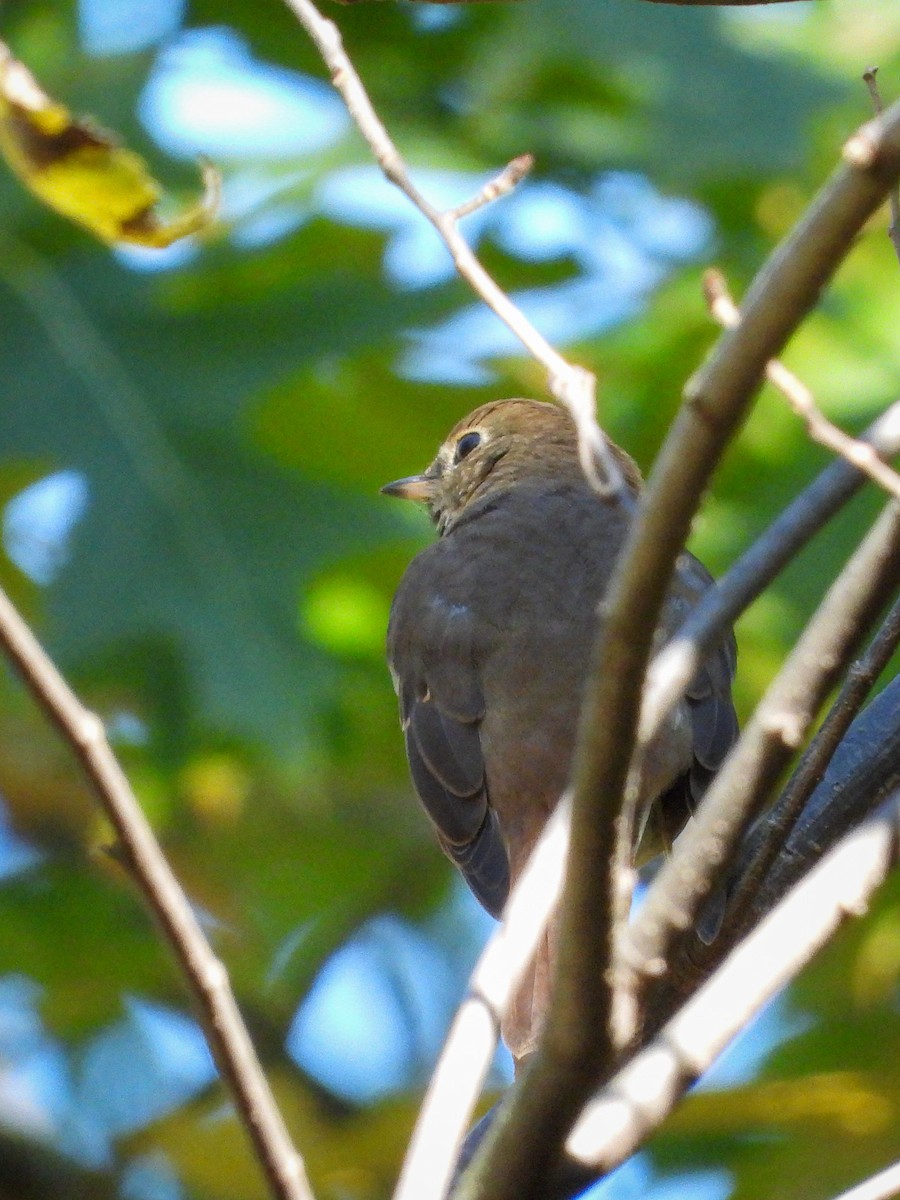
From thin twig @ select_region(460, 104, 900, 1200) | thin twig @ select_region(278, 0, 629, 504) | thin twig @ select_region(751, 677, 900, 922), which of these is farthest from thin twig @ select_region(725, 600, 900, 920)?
thin twig @ select_region(460, 104, 900, 1200)

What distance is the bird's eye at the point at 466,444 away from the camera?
20.4 feet

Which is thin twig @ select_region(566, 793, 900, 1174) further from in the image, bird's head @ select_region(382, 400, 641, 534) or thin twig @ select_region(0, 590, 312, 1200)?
bird's head @ select_region(382, 400, 641, 534)

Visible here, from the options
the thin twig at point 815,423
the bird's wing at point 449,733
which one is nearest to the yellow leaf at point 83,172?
the thin twig at point 815,423

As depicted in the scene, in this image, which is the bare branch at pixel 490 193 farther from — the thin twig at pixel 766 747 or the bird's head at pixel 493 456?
the bird's head at pixel 493 456

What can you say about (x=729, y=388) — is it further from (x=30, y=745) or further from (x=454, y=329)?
(x=30, y=745)

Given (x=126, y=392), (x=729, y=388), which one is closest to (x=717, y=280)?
(x=729, y=388)

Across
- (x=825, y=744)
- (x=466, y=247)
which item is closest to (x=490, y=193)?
(x=466, y=247)

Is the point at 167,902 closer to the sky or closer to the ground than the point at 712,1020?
closer to the sky

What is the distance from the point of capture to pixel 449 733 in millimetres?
4668

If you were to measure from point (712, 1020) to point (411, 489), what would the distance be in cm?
410

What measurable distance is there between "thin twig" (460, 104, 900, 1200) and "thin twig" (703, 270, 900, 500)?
7 cm

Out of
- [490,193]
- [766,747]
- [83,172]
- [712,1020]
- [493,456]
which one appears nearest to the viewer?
[712,1020]

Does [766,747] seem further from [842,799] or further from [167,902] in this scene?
[842,799]

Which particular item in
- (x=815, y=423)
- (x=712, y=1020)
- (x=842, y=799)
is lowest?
(x=712, y=1020)
